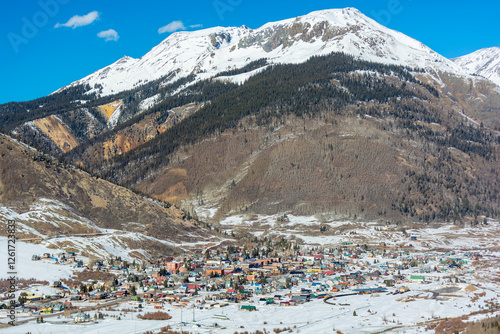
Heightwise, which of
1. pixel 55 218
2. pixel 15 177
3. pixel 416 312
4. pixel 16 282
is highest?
pixel 15 177

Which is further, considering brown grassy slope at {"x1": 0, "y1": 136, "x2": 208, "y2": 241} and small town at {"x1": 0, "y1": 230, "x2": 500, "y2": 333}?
brown grassy slope at {"x1": 0, "y1": 136, "x2": 208, "y2": 241}

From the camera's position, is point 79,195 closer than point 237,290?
No

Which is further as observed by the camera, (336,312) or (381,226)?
(381,226)

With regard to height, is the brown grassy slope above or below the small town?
above

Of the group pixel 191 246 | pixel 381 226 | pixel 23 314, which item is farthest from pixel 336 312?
pixel 381 226

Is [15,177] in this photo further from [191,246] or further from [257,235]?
[257,235]
